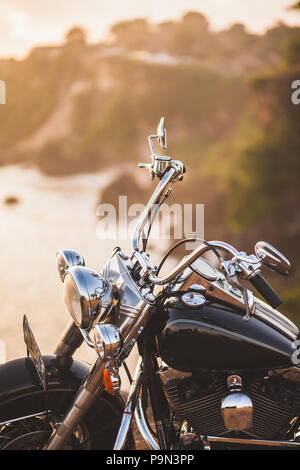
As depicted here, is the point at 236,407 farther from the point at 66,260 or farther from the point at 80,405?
the point at 66,260

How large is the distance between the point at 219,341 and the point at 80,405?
51cm

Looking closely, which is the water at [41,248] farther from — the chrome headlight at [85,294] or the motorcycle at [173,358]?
the chrome headlight at [85,294]

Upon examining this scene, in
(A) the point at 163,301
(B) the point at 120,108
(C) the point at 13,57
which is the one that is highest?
(C) the point at 13,57

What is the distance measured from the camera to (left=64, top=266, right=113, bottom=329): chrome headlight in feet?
4.42

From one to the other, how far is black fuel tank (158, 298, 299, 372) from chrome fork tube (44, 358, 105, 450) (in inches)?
9.4

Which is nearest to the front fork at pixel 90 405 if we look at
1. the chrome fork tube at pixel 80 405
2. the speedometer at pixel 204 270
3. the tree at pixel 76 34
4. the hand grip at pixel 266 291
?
the chrome fork tube at pixel 80 405

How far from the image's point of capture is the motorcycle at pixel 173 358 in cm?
138

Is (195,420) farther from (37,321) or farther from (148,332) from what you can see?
(37,321)

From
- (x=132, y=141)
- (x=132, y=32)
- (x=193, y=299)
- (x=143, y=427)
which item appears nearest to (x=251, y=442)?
(x=143, y=427)

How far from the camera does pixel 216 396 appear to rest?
149 centimetres

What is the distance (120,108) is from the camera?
24.1 meters

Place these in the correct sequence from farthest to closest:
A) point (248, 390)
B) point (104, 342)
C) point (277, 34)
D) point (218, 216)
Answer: point (277, 34)
point (218, 216)
point (248, 390)
point (104, 342)
